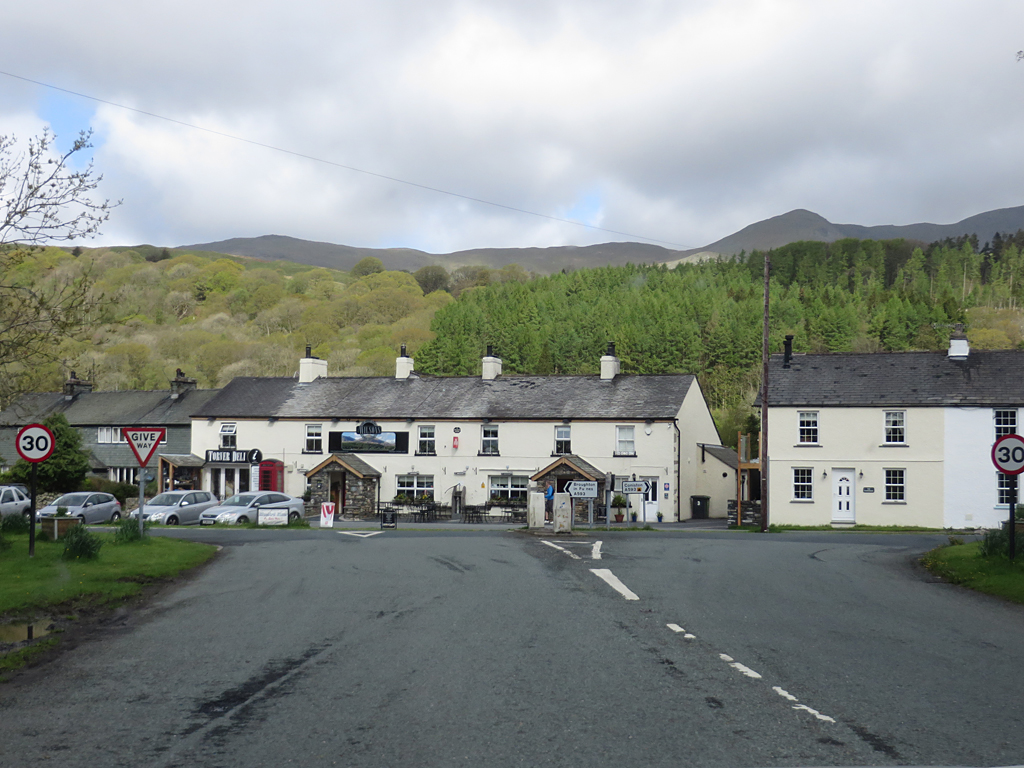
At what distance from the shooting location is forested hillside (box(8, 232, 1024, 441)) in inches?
3789

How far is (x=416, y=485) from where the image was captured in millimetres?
52188

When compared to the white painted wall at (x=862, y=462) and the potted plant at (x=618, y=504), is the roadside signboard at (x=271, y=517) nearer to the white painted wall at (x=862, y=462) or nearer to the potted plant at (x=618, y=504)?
the potted plant at (x=618, y=504)

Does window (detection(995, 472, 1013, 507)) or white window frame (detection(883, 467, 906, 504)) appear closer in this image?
window (detection(995, 472, 1013, 507))

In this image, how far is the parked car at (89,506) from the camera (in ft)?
117

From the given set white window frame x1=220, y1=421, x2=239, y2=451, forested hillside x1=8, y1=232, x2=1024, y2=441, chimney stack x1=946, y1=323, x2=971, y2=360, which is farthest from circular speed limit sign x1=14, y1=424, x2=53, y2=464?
forested hillside x1=8, y1=232, x2=1024, y2=441

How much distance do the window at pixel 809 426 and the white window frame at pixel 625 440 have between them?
8671mm

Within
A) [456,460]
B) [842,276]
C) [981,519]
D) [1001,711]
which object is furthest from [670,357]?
[842,276]

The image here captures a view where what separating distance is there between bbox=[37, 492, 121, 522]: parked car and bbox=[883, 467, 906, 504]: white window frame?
34840 millimetres

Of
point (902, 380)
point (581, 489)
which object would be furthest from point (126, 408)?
point (902, 380)

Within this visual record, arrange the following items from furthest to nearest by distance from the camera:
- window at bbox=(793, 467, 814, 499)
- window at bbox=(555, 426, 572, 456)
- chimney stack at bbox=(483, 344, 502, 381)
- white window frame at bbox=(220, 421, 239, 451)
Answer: chimney stack at bbox=(483, 344, 502, 381) → white window frame at bbox=(220, 421, 239, 451) → window at bbox=(555, 426, 572, 456) → window at bbox=(793, 467, 814, 499)

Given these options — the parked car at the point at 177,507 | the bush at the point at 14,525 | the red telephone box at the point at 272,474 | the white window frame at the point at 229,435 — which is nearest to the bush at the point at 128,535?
the bush at the point at 14,525

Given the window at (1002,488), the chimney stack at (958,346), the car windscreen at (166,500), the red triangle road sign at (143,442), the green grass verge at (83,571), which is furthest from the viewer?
the chimney stack at (958,346)

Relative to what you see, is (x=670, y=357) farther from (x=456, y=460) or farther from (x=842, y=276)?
(x=842, y=276)

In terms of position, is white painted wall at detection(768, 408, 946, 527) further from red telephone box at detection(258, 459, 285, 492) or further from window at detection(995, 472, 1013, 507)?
red telephone box at detection(258, 459, 285, 492)
